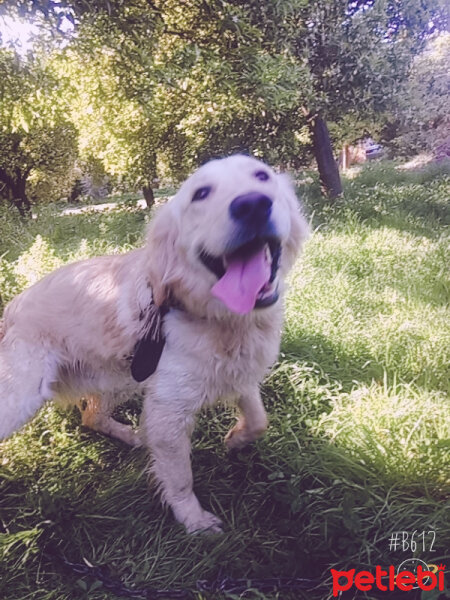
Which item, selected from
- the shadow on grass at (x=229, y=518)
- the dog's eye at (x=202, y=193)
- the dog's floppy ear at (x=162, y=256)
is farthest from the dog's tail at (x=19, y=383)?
the dog's eye at (x=202, y=193)

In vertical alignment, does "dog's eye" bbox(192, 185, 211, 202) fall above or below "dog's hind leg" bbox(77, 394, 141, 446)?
above

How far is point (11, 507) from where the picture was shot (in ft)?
6.89

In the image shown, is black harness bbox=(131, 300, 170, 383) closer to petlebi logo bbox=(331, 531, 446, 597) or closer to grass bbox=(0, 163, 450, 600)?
grass bbox=(0, 163, 450, 600)

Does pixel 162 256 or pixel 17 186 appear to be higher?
pixel 17 186

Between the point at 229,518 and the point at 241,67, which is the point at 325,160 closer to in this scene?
the point at 241,67

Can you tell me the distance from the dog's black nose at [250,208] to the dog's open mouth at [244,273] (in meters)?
0.09

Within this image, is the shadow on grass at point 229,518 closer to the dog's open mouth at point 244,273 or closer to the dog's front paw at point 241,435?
the dog's front paw at point 241,435

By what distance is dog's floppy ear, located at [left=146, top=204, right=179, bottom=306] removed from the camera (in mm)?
1850

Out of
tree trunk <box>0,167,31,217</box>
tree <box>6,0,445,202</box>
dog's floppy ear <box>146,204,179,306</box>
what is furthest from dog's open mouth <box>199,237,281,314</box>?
tree trunk <box>0,167,31,217</box>

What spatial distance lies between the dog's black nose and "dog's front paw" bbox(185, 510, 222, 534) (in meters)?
1.29

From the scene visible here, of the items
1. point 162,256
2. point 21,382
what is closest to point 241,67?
point 162,256

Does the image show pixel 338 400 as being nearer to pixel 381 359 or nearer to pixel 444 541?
pixel 381 359

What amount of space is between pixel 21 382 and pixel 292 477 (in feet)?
4.22

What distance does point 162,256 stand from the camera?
6.16ft
